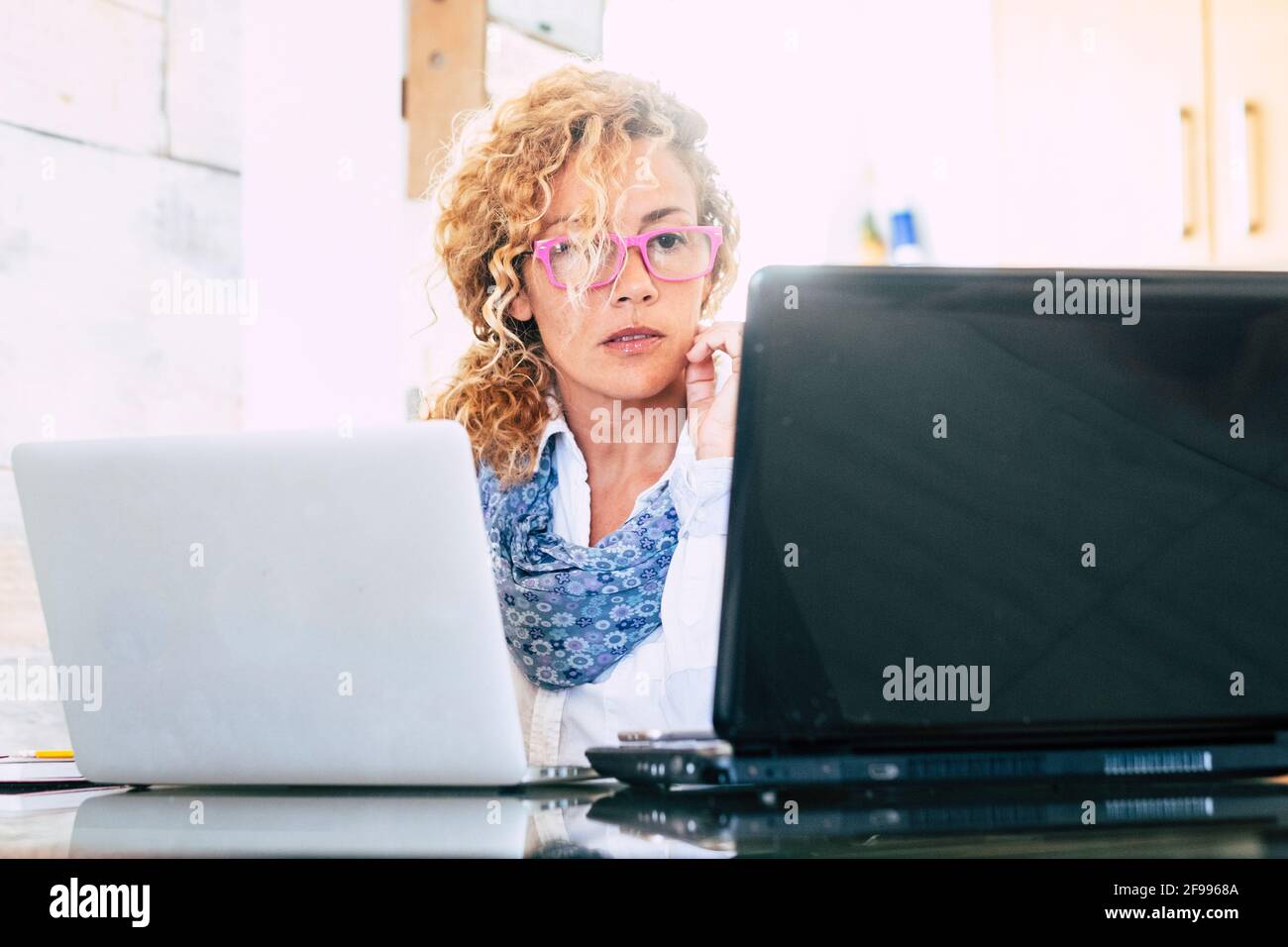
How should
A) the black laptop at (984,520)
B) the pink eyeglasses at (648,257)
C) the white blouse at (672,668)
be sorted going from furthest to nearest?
1. the pink eyeglasses at (648,257)
2. the white blouse at (672,668)
3. the black laptop at (984,520)

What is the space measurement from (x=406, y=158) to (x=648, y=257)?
2.17 feet

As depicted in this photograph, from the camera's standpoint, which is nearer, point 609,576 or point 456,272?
point 609,576

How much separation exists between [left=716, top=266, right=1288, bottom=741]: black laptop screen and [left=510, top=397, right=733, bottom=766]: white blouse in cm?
66

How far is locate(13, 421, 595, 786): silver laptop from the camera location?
0.67m

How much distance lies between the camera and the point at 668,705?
1.35 meters

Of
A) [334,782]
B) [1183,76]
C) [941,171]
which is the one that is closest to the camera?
[334,782]

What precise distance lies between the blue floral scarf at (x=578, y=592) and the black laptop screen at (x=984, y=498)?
30.5 inches

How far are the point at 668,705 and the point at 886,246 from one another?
1.98 m

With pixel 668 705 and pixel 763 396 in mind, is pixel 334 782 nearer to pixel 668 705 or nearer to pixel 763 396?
pixel 763 396

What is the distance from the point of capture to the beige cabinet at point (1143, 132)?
2.21 meters

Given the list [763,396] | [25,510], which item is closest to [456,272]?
[25,510]
